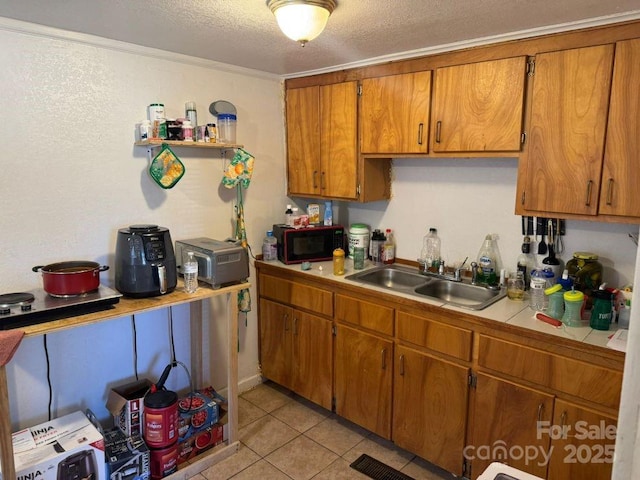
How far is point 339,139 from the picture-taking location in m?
2.77

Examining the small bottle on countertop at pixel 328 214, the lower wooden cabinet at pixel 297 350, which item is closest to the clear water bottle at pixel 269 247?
the lower wooden cabinet at pixel 297 350

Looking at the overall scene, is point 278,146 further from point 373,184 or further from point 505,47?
point 505,47

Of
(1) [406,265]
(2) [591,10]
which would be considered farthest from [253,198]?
(2) [591,10]

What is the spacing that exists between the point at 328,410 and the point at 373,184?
1501 millimetres

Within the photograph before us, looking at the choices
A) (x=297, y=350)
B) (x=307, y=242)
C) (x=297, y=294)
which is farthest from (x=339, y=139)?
(x=297, y=350)

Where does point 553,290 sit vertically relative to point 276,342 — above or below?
above

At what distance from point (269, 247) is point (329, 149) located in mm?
779

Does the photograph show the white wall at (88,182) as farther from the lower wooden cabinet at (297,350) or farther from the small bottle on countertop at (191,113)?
the lower wooden cabinet at (297,350)

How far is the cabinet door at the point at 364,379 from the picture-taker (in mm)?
2387

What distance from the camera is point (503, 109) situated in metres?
2.06

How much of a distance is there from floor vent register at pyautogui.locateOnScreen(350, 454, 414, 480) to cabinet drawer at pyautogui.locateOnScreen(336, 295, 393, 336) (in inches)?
28.1

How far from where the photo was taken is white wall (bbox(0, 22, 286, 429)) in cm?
200

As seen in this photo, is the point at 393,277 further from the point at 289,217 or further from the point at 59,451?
the point at 59,451

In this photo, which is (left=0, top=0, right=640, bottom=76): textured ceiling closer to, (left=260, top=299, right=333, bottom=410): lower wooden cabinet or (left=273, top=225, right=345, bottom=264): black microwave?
(left=273, top=225, right=345, bottom=264): black microwave
